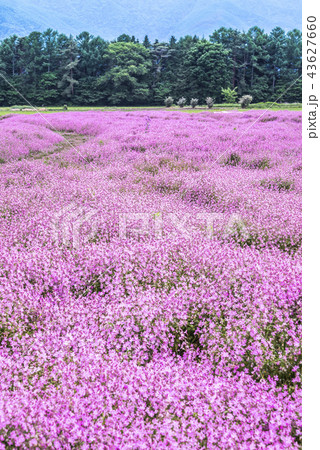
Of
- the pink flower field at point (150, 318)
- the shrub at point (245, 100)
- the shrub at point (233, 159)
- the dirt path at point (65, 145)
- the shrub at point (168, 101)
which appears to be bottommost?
the pink flower field at point (150, 318)

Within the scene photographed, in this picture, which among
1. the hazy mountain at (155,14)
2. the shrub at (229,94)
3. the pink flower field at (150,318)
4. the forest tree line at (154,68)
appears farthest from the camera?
the shrub at (229,94)

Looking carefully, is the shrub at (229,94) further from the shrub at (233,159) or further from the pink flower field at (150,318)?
the pink flower field at (150,318)

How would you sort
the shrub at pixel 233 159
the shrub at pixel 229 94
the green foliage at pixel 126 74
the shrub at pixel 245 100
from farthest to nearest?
the green foliage at pixel 126 74 → the shrub at pixel 245 100 → the shrub at pixel 233 159 → the shrub at pixel 229 94

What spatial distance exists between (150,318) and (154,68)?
12.0 m

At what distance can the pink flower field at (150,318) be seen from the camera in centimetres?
146

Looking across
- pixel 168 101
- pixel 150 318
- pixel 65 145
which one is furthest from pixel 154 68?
pixel 150 318

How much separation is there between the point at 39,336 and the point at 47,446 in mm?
848

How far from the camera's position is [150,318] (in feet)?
7.28

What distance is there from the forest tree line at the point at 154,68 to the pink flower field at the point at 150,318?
3557 millimetres

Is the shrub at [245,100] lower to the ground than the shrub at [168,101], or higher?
lower

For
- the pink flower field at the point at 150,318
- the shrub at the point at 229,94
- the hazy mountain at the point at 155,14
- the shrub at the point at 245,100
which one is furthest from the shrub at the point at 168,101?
the pink flower field at the point at 150,318

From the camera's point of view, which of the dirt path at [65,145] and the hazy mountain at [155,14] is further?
the dirt path at [65,145]

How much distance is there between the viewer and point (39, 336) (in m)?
2.13

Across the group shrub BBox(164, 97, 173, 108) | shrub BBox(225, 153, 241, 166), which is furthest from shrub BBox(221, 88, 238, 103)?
shrub BBox(164, 97, 173, 108)
